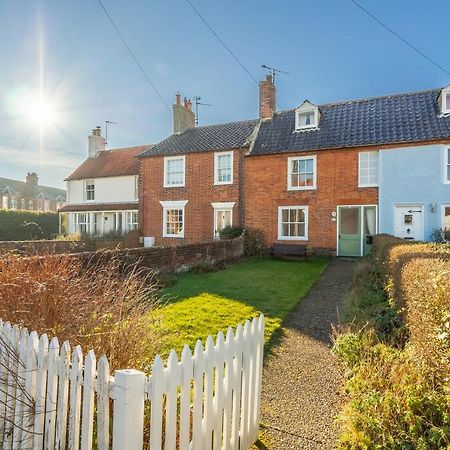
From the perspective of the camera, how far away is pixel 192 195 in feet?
74.4

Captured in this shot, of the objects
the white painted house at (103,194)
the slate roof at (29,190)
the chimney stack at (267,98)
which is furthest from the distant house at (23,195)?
the chimney stack at (267,98)

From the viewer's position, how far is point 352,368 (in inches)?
177

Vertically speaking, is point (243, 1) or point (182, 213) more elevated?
point (243, 1)

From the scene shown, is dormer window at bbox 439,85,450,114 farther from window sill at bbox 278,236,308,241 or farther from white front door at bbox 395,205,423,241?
window sill at bbox 278,236,308,241

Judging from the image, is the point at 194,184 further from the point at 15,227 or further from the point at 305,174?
the point at 15,227

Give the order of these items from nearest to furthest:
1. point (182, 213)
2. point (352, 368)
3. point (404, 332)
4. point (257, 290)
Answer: point (352, 368) < point (404, 332) < point (257, 290) < point (182, 213)

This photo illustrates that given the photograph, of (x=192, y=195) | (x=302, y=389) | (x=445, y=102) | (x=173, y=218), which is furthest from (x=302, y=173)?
(x=302, y=389)

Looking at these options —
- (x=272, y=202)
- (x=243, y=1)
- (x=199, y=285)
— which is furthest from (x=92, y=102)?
(x=272, y=202)

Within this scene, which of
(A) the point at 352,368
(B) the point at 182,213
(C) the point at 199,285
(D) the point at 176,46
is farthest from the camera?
(B) the point at 182,213

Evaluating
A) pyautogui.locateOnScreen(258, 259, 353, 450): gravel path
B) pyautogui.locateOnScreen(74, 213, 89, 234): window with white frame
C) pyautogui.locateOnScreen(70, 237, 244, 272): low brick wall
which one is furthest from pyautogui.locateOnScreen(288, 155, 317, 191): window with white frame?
pyautogui.locateOnScreen(74, 213, 89, 234): window with white frame

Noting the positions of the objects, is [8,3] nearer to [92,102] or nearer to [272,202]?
[92,102]

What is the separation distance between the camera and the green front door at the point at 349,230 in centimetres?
1828

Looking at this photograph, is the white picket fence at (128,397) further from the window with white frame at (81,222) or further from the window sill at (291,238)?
the window with white frame at (81,222)

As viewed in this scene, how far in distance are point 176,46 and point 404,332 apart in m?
11.0
